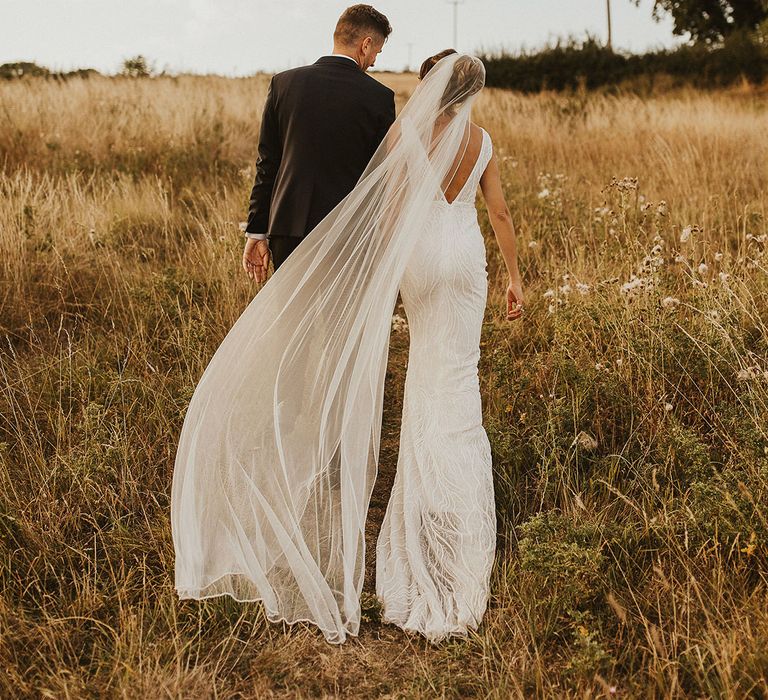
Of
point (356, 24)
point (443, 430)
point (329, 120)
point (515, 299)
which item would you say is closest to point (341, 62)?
point (356, 24)

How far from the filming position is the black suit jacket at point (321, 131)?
3461 mm

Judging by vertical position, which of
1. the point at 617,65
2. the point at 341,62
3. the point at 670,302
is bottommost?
the point at 670,302

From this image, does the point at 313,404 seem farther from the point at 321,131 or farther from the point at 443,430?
the point at 321,131

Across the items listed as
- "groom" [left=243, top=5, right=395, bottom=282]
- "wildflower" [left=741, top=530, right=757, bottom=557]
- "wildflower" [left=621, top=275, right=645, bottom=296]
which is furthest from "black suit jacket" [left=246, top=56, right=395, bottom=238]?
"wildflower" [left=741, top=530, right=757, bottom=557]

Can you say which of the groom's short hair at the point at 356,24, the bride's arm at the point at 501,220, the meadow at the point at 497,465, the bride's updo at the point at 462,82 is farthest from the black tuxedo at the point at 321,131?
the meadow at the point at 497,465

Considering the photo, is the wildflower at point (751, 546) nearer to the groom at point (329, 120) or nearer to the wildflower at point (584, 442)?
the wildflower at point (584, 442)

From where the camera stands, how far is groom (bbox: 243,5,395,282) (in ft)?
11.4

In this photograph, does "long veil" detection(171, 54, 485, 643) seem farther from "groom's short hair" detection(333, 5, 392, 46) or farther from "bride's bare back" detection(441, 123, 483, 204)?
"groom's short hair" detection(333, 5, 392, 46)

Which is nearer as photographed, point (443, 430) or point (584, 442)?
point (443, 430)

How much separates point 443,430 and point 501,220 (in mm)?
1002

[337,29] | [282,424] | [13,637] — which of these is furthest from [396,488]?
[337,29]

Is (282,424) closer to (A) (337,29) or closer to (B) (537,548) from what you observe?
(B) (537,548)

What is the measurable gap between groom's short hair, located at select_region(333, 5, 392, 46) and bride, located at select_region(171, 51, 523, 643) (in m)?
0.50

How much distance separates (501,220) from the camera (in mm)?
3291
